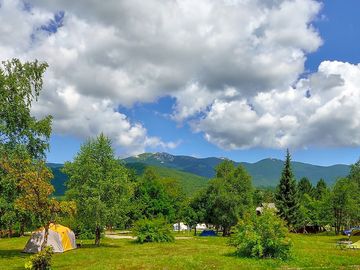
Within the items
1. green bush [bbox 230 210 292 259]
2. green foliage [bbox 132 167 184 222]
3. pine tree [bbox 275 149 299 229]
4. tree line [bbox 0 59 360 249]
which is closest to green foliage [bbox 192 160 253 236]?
tree line [bbox 0 59 360 249]

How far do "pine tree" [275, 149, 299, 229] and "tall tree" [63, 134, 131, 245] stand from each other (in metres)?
53.1

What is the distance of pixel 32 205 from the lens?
28.5m

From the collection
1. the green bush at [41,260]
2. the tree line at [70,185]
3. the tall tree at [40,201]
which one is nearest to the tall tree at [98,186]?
the tree line at [70,185]

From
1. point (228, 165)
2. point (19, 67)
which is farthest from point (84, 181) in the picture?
point (228, 165)

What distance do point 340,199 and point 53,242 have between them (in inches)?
2804

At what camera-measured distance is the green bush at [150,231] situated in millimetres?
54000

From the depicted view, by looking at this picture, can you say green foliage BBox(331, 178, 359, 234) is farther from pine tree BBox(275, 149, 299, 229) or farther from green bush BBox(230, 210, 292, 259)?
green bush BBox(230, 210, 292, 259)

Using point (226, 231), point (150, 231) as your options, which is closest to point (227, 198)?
point (226, 231)

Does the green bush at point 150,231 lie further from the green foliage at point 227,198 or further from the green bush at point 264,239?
the green foliage at point 227,198

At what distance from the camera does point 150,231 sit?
178 ft

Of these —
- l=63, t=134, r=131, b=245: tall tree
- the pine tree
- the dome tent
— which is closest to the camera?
the dome tent

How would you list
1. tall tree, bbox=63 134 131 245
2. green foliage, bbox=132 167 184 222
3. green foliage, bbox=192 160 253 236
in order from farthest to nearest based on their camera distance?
green foliage, bbox=132 167 184 222, green foliage, bbox=192 160 253 236, tall tree, bbox=63 134 131 245

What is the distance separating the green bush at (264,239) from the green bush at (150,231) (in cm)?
2103

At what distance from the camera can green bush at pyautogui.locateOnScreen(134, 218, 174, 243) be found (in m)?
54.0
